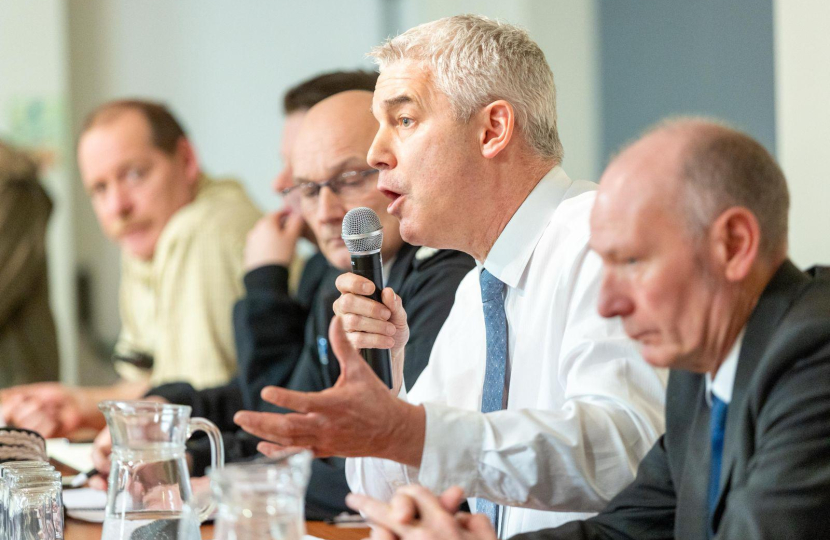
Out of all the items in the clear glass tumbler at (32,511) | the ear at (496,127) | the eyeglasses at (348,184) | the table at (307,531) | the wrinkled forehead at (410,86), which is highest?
the wrinkled forehead at (410,86)

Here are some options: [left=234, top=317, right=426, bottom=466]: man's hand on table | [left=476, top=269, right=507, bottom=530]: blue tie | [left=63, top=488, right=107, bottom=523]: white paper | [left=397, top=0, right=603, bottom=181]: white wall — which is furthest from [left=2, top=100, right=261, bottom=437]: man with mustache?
[left=397, top=0, right=603, bottom=181]: white wall

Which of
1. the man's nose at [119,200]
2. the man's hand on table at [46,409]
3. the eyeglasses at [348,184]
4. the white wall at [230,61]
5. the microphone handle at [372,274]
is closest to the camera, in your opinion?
the microphone handle at [372,274]

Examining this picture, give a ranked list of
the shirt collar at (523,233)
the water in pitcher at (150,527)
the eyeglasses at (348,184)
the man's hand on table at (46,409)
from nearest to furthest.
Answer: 1. the water in pitcher at (150,527)
2. the shirt collar at (523,233)
3. the eyeglasses at (348,184)
4. the man's hand on table at (46,409)

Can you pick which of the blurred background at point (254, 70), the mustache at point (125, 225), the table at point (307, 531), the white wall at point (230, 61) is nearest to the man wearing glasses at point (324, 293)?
the table at point (307, 531)

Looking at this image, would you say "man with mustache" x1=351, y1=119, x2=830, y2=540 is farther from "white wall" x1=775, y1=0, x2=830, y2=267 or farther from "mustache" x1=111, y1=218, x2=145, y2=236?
"mustache" x1=111, y1=218, x2=145, y2=236

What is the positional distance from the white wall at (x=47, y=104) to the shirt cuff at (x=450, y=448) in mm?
4501

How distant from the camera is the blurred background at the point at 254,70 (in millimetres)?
4504

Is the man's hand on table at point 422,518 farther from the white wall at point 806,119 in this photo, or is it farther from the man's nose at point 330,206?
the white wall at point 806,119

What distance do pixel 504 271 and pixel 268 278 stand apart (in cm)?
126

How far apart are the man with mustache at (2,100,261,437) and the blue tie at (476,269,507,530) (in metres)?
1.43

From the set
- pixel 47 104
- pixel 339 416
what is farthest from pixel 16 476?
pixel 47 104

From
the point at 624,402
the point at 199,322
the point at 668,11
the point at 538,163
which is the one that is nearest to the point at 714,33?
the point at 668,11

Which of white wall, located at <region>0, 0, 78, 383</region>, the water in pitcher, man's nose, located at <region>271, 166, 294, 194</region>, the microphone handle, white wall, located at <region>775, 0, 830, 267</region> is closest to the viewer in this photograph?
the water in pitcher

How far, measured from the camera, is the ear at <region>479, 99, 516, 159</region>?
5.22 feet
